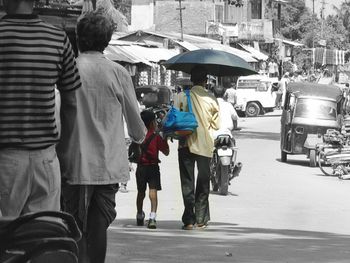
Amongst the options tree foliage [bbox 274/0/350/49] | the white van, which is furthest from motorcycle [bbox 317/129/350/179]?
tree foliage [bbox 274/0/350/49]

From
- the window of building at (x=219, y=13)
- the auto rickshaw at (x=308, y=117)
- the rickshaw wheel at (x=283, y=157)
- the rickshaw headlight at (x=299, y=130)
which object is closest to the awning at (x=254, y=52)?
the window of building at (x=219, y=13)

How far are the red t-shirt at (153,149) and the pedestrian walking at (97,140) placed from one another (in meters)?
5.74

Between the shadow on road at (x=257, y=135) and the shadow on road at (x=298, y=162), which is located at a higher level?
the shadow on road at (x=298, y=162)

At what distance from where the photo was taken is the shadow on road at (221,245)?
10773 mm

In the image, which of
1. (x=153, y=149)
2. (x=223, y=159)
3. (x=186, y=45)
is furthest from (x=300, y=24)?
(x=153, y=149)

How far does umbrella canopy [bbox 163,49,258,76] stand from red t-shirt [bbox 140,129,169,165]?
1.13 meters

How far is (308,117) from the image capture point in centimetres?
2858

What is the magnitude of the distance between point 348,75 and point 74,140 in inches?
3439

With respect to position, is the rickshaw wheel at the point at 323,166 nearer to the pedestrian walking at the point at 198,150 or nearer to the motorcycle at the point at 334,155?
the motorcycle at the point at 334,155

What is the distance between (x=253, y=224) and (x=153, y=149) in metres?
1.85

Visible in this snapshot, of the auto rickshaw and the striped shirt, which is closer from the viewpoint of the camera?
the striped shirt

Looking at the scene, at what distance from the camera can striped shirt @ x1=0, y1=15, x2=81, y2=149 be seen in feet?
19.1

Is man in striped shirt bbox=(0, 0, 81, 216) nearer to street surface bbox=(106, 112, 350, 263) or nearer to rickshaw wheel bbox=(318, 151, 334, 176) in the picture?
street surface bbox=(106, 112, 350, 263)

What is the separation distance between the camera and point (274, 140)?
121 feet
